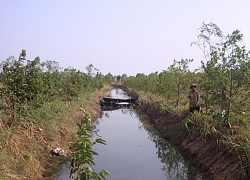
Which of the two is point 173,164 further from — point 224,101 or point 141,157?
point 224,101

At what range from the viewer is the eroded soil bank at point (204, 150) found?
21.8 feet

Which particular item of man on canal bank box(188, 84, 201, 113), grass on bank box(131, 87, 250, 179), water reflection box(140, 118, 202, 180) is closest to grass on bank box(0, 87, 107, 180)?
water reflection box(140, 118, 202, 180)

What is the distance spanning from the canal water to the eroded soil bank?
0.96 ft

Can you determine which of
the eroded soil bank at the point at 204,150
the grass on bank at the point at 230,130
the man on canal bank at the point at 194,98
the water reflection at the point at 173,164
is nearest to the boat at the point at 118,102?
the eroded soil bank at the point at 204,150

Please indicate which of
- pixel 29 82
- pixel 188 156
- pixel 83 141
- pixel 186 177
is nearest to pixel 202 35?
pixel 188 156

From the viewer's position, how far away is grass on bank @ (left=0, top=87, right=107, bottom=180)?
5.82 m

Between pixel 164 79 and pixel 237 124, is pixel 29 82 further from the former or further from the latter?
pixel 164 79

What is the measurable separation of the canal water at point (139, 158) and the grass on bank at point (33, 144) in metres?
Answer: 0.67

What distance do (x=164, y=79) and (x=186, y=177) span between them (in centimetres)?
997

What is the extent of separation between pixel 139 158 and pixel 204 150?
235 centimetres

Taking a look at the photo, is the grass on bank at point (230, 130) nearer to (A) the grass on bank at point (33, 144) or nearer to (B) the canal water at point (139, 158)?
(B) the canal water at point (139, 158)

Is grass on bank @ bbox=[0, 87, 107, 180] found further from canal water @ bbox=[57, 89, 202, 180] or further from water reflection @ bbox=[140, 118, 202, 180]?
water reflection @ bbox=[140, 118, 202, 180]

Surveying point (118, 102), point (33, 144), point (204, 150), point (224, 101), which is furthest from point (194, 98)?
point (118, 102)

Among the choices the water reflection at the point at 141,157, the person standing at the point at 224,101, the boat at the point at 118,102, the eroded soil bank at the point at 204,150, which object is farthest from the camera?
the boat at the point at 118,102
